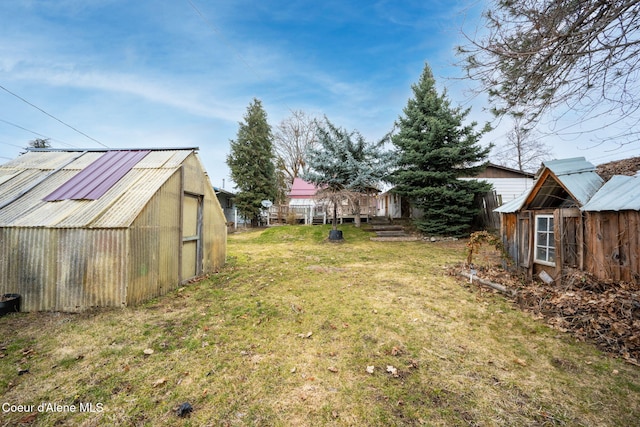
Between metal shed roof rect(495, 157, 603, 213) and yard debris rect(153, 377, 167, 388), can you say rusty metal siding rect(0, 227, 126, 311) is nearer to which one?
yard debris rect(153, 377, 167, 388)

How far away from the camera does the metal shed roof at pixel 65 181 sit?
4.15m

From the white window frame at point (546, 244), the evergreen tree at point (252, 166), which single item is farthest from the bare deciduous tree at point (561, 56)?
the evergreen tree at point (252, 166)

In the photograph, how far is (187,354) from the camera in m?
2.87

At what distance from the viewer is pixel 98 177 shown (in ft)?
17.2

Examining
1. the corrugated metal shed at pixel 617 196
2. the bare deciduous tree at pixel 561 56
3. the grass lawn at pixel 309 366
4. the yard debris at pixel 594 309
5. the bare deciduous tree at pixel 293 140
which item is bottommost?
the grass lawn at pixel 309 366

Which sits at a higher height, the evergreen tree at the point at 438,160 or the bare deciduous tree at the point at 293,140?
the bare deciduous tree at the point at 293,140

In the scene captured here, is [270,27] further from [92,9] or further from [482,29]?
[482,29]

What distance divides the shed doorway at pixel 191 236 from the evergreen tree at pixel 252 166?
15.4 m

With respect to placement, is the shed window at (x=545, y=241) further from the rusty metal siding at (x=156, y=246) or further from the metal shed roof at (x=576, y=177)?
the rusty metal siding at (x=156, y=246)

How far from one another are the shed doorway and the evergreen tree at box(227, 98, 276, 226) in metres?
15.4

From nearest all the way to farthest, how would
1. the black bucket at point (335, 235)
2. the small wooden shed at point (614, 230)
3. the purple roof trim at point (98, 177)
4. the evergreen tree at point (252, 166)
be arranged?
1. the small wooden shed at point (614, 230)
2. the purple roof trim at point (98, 177)
3. the black bucket at point (335, 235)
4. the evergreen tree at point (252, 166)

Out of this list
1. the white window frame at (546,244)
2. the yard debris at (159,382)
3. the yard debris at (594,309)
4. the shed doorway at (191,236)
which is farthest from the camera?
the shed doorway at (191,236)

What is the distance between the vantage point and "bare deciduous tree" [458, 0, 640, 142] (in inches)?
108

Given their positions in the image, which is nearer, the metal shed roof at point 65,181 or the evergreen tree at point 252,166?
the metal shed roof at point 65,181
